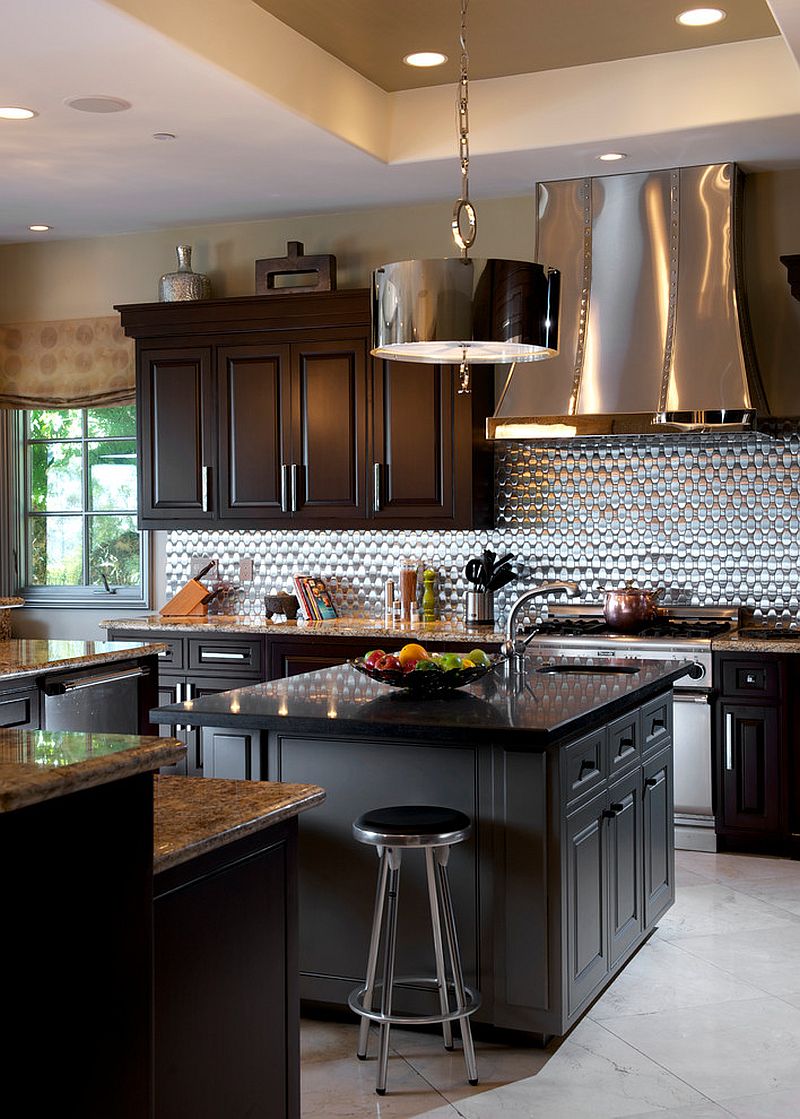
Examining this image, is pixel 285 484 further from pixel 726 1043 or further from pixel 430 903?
pixel 726 1043

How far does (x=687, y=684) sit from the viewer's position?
5445 millimetres

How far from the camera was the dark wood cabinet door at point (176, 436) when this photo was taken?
21.8ft

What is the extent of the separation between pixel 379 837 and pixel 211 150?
3323 mm

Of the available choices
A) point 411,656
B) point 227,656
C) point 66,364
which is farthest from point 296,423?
point 411,656

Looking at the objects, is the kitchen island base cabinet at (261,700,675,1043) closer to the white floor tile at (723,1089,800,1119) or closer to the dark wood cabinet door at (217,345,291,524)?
the white floor tile at (723,1089,800,1119)

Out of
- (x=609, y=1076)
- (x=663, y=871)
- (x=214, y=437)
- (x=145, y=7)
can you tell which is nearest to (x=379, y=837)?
(x=609, y=1076)

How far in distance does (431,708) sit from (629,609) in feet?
7.71

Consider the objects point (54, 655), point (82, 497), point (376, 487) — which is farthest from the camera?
point (82, 497)

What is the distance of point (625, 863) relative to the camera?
12.8 ft

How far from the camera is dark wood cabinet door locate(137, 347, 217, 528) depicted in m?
6.64

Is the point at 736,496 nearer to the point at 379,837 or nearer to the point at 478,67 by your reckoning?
the point at 478,67

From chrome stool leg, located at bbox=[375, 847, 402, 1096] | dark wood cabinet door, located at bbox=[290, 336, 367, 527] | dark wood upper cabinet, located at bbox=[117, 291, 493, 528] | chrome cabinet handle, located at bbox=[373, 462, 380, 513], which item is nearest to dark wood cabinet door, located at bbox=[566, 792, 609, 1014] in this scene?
chrome stool leg, located at bbox=[375, 847, 402, 1096]

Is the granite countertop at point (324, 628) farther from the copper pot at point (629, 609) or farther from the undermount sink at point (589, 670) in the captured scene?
the undermount sink at point (589, 670)

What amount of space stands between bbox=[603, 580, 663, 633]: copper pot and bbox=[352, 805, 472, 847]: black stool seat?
102 inches
